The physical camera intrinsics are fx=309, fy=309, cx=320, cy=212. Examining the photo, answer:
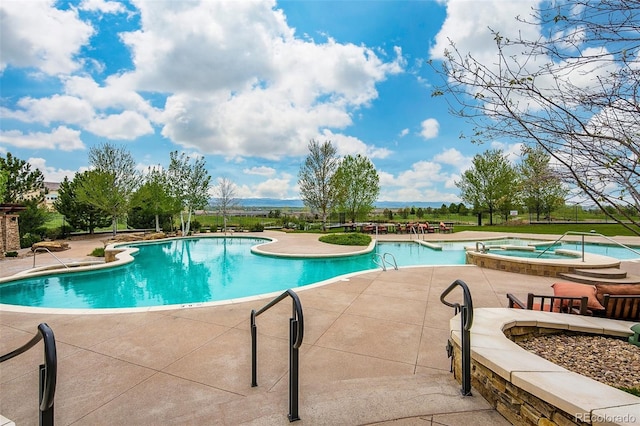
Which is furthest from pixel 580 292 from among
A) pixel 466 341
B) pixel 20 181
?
pixel 20 181

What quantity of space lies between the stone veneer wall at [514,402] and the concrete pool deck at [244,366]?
10 cm

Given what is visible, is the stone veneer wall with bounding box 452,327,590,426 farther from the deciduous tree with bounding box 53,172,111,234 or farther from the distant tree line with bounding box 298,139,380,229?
the deciduous tree with bounding box 53,172,111,234

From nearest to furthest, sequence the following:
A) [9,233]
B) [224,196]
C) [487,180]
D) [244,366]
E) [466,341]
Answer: [466,341], [244,366], [9,233], [224,196], [487,180]

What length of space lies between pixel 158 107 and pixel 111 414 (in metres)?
17.0

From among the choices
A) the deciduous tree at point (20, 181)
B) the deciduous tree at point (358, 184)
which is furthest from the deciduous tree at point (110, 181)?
the deciduous tree at point (358, 184)

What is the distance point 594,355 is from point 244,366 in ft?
12.4

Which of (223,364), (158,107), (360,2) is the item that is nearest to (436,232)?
(360,2)

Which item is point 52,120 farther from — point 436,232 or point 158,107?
point 436,232

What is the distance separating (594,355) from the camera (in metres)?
3.29

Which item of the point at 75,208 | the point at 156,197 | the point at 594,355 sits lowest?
the point at 594,355

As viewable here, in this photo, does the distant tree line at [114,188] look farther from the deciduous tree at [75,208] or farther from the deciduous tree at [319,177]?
the deciduous tree at [319,177]

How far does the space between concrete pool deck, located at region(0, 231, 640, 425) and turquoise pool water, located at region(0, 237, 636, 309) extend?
8.90 feet

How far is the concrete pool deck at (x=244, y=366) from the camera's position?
247 centimetres

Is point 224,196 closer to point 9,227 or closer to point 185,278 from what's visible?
point 9,227
